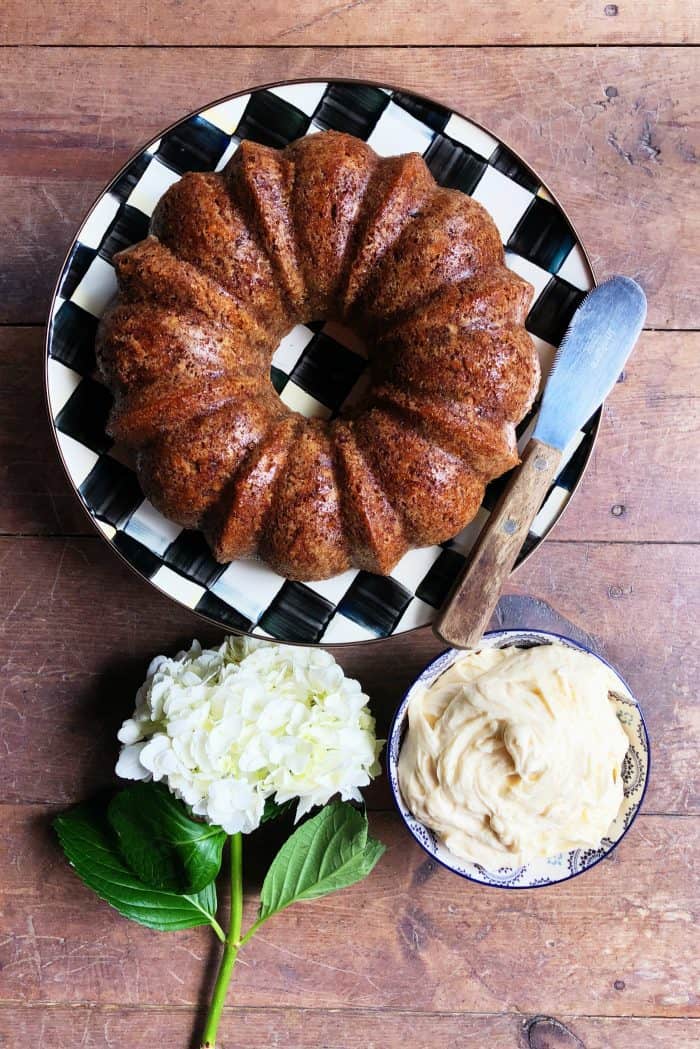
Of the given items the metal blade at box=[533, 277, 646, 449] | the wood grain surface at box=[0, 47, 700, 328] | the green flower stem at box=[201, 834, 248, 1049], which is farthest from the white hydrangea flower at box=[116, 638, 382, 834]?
the wood grain surface at box=[0, 47, 700, 328]

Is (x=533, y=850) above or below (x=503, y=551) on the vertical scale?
below

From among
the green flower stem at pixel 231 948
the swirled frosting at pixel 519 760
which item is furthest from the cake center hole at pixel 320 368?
the green flower stem at pixel 231 948

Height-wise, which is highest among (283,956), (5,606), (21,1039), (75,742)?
(5,606)

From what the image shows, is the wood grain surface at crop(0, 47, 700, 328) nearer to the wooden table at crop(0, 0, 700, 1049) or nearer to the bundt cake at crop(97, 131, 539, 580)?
the wooden table at crop(0, 0, 700, 1049)

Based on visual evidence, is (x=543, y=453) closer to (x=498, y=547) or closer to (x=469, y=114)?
(x=498, y=547)

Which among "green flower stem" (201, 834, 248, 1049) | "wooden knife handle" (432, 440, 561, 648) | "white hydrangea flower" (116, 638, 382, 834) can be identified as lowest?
"green flower stem" (201, 834, 248, 1049)

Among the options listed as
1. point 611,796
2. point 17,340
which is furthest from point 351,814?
point 17,340

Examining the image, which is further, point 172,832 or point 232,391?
point 172,832

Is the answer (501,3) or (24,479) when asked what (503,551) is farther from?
(501,3)
